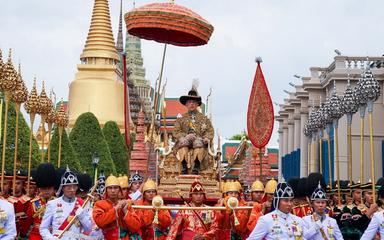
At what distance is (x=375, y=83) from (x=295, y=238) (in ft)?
38.3

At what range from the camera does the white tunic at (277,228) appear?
32.9 ft

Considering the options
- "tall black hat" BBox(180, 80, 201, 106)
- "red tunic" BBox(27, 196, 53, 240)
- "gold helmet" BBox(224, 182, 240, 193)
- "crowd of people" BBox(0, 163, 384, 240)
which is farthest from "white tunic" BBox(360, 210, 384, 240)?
"tall black hat" BBox(180, 80, 201, 106)

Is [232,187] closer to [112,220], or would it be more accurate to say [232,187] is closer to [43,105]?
[112,220]

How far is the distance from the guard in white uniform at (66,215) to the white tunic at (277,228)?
8.24 feet

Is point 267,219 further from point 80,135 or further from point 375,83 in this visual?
point 80,135

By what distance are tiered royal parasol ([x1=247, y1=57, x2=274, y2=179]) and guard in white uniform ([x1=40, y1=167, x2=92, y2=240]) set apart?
536 inches

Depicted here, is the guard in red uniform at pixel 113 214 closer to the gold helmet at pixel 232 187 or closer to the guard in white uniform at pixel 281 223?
the gold helmet at pixel 232 187

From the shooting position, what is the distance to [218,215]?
13.1 m

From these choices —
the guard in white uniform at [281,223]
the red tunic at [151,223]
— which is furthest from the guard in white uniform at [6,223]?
the red tunic at [151,223]

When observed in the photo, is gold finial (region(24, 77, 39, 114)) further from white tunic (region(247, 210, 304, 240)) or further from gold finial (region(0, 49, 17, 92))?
white tunic (region(247, 210, 304, 240))

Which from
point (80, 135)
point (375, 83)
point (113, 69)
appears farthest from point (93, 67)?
point (375, 83)

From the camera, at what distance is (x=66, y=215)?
36.5ft

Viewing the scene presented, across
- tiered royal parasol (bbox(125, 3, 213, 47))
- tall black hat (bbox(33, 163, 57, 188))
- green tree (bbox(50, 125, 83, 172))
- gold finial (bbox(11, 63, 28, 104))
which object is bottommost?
tall black hat (bbox(33, 163, 57, 188))

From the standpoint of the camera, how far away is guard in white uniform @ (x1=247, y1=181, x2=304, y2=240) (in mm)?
10023
